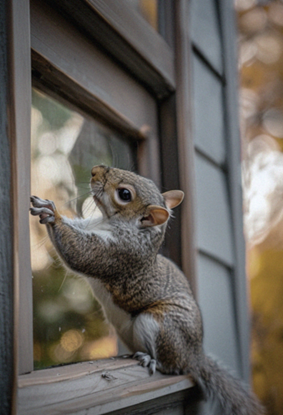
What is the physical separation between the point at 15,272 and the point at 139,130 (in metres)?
0.73

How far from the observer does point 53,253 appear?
0.90 metres

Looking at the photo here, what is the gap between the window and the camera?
727mm

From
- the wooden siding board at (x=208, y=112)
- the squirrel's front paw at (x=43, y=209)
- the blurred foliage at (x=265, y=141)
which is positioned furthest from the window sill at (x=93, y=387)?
the blurred foliage at (x=265, y=141)

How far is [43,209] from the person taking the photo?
80cm

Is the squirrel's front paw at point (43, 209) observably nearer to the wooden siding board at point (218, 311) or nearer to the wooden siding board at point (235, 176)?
the wooden siding board at point (218, 311)

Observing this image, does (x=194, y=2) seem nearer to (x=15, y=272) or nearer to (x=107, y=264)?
(x=107, y=264)

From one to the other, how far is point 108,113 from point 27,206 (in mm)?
525

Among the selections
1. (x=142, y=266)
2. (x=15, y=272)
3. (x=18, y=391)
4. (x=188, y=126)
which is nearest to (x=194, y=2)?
(x=188, y=126)

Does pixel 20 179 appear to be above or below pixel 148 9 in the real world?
below

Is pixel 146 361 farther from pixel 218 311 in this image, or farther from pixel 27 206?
pixel 218 311

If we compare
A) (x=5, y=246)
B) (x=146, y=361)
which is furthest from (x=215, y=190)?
(x=5, y=246)

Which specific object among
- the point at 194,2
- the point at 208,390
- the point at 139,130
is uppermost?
the point at 194,2

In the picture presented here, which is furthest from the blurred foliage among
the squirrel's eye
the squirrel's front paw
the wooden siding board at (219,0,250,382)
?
the squirrel's front paw

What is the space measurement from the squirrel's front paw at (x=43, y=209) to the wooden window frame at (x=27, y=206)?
0.04 metres
